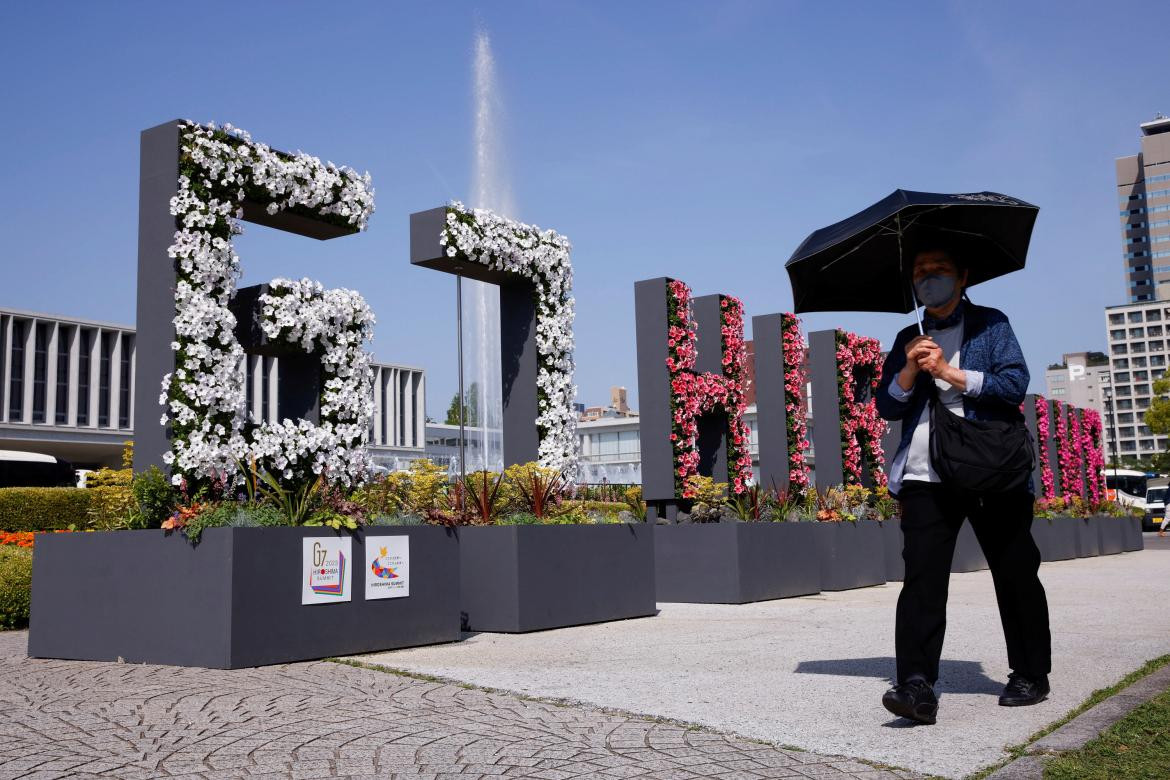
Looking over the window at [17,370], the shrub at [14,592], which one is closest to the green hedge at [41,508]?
the shrub at [14,592]

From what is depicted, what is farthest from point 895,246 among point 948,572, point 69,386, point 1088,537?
point 69,386

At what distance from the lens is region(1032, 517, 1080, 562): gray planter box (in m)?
23.0

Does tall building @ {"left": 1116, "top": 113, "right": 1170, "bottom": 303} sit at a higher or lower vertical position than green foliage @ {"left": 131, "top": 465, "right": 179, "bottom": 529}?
higher

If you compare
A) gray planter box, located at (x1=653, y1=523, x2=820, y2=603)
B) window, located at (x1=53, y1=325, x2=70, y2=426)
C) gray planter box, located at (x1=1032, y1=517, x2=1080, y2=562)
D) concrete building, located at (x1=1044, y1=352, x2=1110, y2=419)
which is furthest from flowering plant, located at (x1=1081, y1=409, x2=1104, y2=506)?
concrete building, located at (x1=1044, y1=352, x2=1110, y2=419)

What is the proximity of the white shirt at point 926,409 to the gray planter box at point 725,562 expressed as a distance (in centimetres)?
735

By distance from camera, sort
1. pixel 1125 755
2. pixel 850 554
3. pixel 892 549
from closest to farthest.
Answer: pixel 1125 755 → pixel 850 554 → pixel 892 549

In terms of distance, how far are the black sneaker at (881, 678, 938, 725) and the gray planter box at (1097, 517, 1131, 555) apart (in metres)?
25.5

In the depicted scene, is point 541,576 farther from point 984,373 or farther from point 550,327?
point 984,373

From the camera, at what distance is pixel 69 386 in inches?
2638

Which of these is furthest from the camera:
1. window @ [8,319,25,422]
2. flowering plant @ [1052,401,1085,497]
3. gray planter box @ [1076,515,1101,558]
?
window @ [8,319,25,422]

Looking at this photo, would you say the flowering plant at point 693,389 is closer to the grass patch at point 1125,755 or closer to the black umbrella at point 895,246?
the black umbrella at point 895,246

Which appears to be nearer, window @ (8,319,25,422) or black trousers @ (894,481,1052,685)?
black trousers @ (894,481,1052,685)

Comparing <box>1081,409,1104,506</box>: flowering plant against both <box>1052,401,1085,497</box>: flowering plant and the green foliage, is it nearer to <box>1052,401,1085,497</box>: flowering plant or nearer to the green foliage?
<box>1052,401,1085,497</box>: flowering plant

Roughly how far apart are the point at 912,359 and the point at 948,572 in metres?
1.01
